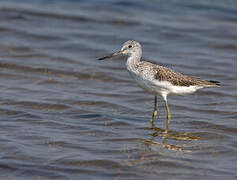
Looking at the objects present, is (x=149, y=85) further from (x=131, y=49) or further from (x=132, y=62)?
(x=131, y=49)

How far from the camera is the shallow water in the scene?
24.9ft

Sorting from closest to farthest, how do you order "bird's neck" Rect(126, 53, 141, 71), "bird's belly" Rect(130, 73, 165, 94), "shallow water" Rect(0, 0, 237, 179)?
"shallow water" Rect(0, 0, 237, 179)
"bird's belly" Rect(130, 73, 165, 94)
"bird's neck" Rect(126, 53, 141, 71)

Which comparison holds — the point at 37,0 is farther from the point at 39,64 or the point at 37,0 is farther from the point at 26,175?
the point at 26,175

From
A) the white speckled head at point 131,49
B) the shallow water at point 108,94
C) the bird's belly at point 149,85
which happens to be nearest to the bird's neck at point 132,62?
the white speckled head at point 131,49

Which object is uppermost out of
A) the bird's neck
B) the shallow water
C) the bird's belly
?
the bird's neck

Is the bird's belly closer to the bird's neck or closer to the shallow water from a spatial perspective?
the bird's neck

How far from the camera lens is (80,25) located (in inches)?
650

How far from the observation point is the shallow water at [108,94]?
7.58 meters

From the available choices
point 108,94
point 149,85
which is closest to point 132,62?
point 149,85

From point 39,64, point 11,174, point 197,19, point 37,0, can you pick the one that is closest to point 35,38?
point 39,64

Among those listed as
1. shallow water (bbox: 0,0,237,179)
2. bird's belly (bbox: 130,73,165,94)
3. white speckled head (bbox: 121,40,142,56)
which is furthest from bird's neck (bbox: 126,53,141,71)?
shallow water (bbox: 0,0,237,179)

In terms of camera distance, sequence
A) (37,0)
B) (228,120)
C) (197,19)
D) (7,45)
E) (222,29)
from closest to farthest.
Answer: (228,120) < (7,45) < (222,29) < (197,19) < (37,0)

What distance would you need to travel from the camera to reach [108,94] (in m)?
11.2

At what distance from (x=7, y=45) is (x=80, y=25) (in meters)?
3.11
